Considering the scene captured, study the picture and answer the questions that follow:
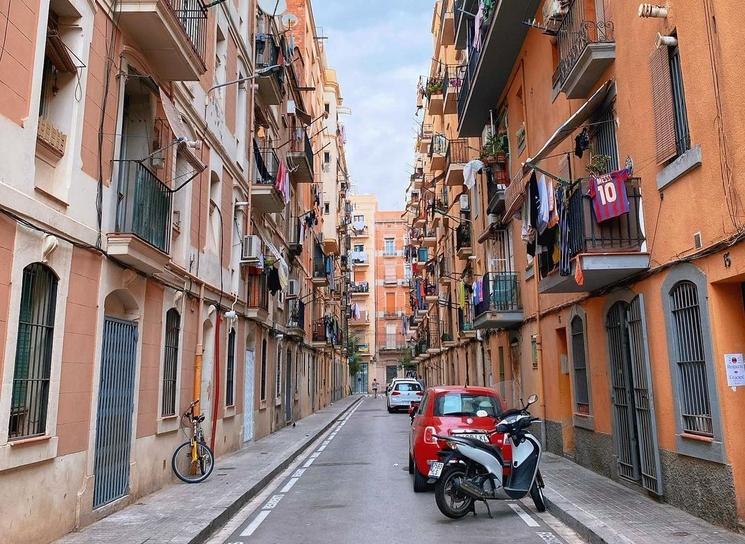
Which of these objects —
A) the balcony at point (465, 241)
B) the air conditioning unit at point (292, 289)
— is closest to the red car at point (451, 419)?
the air conditioning unit at point (292, 289)

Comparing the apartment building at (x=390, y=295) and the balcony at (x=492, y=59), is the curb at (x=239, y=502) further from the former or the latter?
the apartment building at (x=390, y=295)

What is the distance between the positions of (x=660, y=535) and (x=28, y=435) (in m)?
7.11

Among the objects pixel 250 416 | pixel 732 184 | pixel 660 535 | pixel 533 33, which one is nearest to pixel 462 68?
pixel 533 33

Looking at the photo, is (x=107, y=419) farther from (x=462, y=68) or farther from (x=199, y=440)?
(x=462, y=68)

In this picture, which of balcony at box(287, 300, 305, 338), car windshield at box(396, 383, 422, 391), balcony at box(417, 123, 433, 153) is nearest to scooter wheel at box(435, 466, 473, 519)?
balcony at box(287, 300, 305, 338)

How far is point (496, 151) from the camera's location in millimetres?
19172

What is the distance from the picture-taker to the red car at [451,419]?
33.1 feet

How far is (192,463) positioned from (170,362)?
194 cm

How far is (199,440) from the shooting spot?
11.9 meters

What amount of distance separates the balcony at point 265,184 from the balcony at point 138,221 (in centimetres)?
872

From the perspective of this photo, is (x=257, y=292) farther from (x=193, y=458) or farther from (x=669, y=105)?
(x=669, y=105)

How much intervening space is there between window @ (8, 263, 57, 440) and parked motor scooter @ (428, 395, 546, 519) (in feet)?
16.6

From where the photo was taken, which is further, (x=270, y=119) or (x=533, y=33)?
(x=270, y=119)

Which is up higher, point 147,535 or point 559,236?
point 559,236
